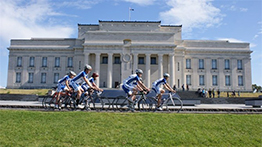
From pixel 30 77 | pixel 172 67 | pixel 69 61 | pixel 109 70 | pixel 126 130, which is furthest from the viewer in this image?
pixel 69 61

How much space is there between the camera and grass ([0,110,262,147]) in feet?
22.2

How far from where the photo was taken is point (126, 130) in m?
7.46

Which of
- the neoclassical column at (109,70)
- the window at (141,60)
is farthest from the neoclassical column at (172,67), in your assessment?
the neoclassical column at (109,70)

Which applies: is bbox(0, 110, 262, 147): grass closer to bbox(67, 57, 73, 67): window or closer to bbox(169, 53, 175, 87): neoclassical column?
bbox(169, 53, 175, 87): neoclassical column

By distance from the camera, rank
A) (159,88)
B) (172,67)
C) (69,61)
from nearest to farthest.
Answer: (159,88) → (172,67) → (69,61)

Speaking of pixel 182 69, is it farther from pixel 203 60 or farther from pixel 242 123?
pixel 242 123

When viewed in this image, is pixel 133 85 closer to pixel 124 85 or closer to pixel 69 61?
pixel 124 85

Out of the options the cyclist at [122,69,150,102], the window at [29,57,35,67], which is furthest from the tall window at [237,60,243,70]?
the cyclist at [122,69,150,102]

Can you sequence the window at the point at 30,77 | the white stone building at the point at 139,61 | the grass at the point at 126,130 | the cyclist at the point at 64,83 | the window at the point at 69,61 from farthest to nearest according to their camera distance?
the window at the point at 69,61 < the window at the point at 30,77 < the white stone building at the point at 139,61 < the cyclist at the point at 64,83 < the grass at the point at 126,130

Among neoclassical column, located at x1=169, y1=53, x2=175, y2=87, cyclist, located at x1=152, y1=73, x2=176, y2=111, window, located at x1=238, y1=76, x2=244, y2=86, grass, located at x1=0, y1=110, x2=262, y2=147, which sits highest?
neoclassical column, located at x1=169, y1=53, x2=175, y2=87

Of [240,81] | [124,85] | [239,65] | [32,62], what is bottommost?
[124,85]

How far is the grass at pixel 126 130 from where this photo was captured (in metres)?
6.75

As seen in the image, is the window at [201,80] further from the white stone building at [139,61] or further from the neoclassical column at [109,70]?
the neoclassical column at [109,70]

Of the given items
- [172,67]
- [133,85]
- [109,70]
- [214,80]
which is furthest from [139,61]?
[133,85]
